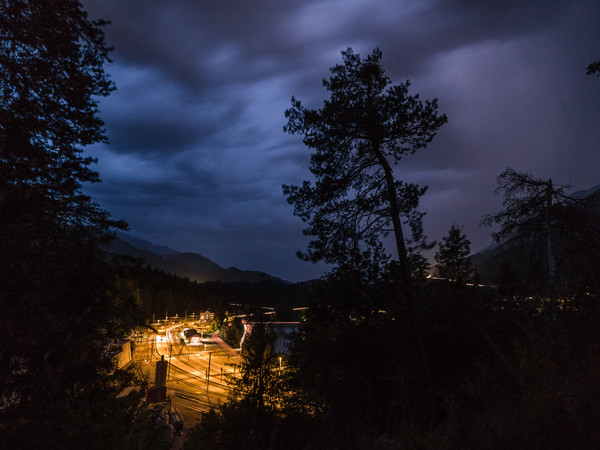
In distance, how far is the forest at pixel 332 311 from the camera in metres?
4.89

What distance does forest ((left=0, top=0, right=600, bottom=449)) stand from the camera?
4895mm

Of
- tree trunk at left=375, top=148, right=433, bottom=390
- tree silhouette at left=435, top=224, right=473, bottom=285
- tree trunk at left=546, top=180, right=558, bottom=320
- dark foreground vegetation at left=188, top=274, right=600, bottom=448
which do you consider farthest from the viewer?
tree silhouette at left=435, top=224, right=473, bottom=285

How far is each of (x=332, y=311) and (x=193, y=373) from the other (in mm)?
45300

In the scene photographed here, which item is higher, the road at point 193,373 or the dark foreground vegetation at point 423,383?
the dark foreground vegetation at point 423,383

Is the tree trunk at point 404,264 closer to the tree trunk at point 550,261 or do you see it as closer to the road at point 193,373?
the tree trunk at point 550,261

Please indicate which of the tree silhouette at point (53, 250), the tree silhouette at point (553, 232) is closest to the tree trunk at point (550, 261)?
the tree silhouette at point (553, 232)

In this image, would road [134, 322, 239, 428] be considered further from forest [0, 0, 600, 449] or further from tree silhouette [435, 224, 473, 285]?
tree silhouette [435, 224, 473, 285]

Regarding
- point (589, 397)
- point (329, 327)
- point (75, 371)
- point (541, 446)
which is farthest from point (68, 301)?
point (589, 397)

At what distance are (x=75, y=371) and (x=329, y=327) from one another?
6.80 metres

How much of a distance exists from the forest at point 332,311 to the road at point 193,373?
22.0ft

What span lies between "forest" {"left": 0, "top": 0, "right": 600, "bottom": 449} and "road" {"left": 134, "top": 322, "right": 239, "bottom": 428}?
22.0ft

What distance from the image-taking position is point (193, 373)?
47688mm

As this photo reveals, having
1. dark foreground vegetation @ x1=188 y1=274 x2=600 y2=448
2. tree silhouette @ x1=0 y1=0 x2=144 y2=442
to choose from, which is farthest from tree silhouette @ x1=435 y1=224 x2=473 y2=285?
tree silhouette @ x1=0 y1=0 x2=144 y2=442

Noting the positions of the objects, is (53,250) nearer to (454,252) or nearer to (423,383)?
(423,383)
